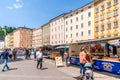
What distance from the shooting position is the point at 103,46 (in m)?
22.5

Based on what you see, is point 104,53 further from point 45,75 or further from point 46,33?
point 46,33

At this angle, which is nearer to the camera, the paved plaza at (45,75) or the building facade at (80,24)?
the paved plaza at (45,75)

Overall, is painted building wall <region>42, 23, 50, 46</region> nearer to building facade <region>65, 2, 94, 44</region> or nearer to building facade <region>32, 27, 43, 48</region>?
building facade <region>32, 27, 43, 48</region>

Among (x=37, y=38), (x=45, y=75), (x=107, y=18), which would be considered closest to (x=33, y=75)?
(x=45, y=75)

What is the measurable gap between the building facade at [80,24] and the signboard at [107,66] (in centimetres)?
4279

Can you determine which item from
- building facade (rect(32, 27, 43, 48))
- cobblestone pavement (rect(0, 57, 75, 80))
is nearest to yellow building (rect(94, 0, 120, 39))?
cobblestone pavement (rect(0, 57, 75, 80))

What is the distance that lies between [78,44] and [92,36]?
113ft

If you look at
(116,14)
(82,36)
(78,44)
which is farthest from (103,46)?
(82,36)

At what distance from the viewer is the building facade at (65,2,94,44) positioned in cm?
6375

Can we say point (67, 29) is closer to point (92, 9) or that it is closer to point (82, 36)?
point (82, 36)

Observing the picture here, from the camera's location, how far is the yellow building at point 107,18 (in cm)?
5089

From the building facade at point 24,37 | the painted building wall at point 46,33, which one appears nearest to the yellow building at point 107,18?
the painted building wall at point 46,33

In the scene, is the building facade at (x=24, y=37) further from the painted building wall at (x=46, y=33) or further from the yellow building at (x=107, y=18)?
the yellow building at (x=107, y=18)

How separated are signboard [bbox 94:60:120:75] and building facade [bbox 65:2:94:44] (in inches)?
1685
